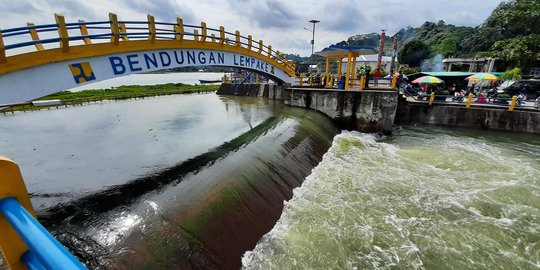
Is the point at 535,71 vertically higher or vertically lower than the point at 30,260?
higher

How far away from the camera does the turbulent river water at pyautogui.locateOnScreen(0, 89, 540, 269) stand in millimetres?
5059

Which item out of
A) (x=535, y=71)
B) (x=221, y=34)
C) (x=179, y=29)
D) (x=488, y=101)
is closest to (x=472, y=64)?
(x=535, y=71)

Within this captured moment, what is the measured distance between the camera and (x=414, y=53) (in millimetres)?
57250

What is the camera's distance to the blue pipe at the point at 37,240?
1.20m

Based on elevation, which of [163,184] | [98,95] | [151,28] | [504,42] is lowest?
[163,184]

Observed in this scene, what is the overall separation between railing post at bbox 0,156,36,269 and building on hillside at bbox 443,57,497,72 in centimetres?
5082

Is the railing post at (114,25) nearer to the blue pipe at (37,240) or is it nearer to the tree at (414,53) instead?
the blue pipe at (37,240)

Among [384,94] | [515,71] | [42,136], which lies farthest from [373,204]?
[515,71]

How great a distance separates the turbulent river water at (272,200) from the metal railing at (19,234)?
3.25m

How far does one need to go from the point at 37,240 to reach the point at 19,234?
0.42 ft

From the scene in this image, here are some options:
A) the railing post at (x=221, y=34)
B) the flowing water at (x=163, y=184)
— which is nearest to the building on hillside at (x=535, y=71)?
the flowing water at (x=163, y=184)

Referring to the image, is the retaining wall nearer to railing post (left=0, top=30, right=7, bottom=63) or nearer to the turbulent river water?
the turbulent river water

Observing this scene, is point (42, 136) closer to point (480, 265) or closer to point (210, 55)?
point (210, 55)

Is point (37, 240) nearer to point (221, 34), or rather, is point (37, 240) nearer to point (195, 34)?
point (195, 34)
